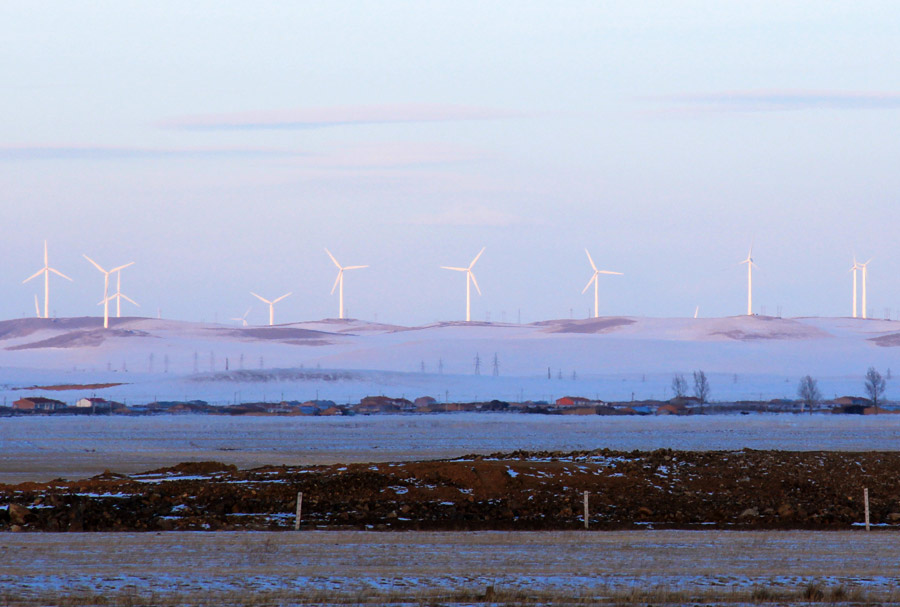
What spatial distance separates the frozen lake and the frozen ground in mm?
25449

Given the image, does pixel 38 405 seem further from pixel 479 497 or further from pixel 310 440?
pixel 479 497

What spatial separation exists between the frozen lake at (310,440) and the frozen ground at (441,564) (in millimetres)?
25449

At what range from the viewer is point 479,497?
1364 inches

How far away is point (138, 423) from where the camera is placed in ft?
449

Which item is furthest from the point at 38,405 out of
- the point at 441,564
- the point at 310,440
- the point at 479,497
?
the point at 441,564

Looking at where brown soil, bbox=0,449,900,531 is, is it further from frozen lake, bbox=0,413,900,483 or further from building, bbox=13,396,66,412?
building, bbox=13,396,66,412

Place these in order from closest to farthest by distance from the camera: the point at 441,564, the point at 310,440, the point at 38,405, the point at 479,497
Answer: the point at 441,564, the point at 479,497, the point at 310,440, the point at 38,405

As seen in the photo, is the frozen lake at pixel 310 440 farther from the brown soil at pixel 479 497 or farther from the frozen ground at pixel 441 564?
the frozen ground at pixel 441 564

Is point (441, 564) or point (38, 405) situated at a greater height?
point (38, 405)

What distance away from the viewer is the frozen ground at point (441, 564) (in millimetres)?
20156

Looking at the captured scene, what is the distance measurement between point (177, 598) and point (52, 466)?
1658 inches

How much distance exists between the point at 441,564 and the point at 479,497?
11.5 meters

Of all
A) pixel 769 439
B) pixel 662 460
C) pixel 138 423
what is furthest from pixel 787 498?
pixel 138 423

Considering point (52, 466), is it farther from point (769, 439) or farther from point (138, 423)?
point (138, 423)
